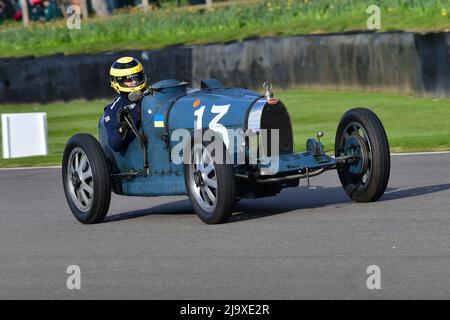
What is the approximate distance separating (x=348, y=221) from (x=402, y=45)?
10658 mm

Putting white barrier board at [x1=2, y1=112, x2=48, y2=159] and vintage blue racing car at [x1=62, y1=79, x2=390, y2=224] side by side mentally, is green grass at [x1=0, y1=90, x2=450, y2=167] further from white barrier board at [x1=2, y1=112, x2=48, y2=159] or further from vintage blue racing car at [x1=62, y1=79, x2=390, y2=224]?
vintage blue racing car at [x1=62, y1=79, x2=390, y2=224]

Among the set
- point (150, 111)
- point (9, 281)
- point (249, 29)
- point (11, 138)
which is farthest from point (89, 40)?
point (9, 281)

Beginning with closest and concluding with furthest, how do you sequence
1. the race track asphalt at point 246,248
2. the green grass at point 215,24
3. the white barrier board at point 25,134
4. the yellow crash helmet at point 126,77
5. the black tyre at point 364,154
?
1. the race track asphalt at point 246,248
2. the black tyre at point 364,154
3. the yellow crash helmet at point 126,77
4. the white barrier board at point 25,134
5. the green grass at point 215,24

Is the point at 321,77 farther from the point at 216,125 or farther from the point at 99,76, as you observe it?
the point at 216,125

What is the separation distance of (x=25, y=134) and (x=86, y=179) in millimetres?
8296

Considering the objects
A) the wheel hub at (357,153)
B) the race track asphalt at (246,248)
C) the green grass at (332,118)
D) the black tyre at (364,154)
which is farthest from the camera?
the green grass at (332,118)

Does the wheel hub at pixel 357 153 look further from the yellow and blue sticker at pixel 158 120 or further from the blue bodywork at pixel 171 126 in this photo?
the yellow and blue sticker at pixel 158 120

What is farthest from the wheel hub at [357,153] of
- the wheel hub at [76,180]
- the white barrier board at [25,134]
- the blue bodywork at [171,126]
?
the white barrier board at [25,134]

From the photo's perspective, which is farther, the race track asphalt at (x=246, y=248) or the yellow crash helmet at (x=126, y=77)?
the yellow crash helmet at (x=126, y=77)

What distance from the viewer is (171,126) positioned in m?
10.1

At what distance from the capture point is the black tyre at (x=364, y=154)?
9.72m

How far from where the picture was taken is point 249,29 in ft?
88.1

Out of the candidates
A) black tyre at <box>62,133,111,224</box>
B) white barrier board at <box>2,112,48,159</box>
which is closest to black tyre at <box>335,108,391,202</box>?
black tyre at <box>62,133,111,224</box>
